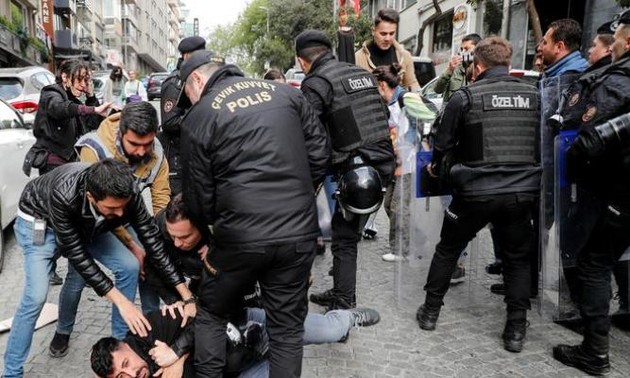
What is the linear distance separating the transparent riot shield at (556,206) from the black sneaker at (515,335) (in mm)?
355

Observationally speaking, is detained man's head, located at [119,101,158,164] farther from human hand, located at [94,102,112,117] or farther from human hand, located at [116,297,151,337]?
human hand, located at [94,102,112,117]

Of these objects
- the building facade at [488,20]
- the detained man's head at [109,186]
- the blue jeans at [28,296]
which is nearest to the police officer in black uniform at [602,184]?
the detained man's head at [109,186]

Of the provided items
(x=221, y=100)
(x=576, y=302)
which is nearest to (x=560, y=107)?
(x=576, y=302)

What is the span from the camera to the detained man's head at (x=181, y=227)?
2.69m

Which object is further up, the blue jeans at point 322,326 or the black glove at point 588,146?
the black glove at point 588,146

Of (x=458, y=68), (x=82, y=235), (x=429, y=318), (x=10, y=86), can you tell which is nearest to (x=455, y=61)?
(x=458, y=68)

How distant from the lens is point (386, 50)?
181 inches

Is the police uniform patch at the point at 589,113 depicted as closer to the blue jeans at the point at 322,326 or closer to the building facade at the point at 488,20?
the blue jeans at the point at 322,326

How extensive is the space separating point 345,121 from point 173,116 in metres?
1.52

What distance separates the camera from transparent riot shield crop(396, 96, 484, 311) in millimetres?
3652

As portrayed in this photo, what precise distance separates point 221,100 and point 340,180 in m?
1.38

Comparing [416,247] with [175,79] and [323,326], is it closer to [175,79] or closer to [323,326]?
[323,326]

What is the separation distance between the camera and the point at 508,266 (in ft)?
10.8

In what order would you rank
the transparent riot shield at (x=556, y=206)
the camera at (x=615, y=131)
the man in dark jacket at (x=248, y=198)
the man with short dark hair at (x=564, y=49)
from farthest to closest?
1. the man with short dark hair at (x=564, y=49)
2. the transparent riot shield at (x=556, y=206)
3. the camera at (x=615, y=131)
4. the man in dark jacket at (x=248, y=198)
